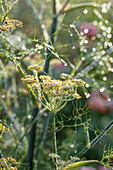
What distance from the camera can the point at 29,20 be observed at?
1.25m

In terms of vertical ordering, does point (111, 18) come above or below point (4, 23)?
above

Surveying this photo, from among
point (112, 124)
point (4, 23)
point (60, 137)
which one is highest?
point (4, 23)

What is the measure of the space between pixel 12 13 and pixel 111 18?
0.79 m

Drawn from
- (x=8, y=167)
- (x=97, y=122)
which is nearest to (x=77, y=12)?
(x=97, y=122)

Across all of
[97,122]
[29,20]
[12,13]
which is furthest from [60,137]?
[12,13]

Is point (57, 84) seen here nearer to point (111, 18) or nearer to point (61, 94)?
point (61, 94)

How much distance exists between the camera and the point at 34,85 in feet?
1.25

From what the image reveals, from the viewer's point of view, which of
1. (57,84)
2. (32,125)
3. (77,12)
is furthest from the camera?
(77,12)

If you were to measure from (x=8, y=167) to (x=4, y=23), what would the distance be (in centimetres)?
23

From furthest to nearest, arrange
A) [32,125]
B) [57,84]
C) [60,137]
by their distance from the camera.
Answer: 1. [60,137]
2. [32,125]
3. [57,84]

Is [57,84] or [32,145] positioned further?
[32,145]

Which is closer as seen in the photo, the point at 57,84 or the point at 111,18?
the point at 57,84

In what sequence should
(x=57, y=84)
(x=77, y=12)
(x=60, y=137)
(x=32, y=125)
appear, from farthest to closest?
(x=77, y=12) → (x=60, y=137) → (x=32, y=125) → (x=57, y=84)

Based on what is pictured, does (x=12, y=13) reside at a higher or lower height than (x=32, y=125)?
higher
